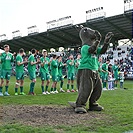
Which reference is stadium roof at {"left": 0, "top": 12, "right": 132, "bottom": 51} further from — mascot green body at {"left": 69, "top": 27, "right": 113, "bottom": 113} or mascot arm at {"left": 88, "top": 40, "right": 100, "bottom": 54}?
mascot arm at {"left": 88, "top": 40, "right": 100, "bottom": 54}

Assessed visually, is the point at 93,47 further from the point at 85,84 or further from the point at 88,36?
the point at 85,84

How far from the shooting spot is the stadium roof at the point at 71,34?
1272 inches

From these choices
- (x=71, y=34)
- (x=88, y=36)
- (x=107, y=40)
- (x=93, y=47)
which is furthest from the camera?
(x=71, y=34)

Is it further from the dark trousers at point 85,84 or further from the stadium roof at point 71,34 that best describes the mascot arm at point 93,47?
the stadium roof at point 71,34

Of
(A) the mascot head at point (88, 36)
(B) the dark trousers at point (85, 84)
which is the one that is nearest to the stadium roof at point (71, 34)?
(A) the mascot head at point (88, 36)

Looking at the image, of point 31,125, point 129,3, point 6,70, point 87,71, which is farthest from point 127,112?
point 129,3

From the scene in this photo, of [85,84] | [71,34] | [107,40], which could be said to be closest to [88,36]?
[107,40]

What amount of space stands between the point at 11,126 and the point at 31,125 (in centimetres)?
40

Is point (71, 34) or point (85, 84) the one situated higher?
point (71, 34)

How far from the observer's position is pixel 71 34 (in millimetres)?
40750

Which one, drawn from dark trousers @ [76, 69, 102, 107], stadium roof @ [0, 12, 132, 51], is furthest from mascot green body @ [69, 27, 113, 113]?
stadium roof @ [0, 12, 132, 51]

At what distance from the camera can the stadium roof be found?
3231cm

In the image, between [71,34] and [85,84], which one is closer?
[85,84]

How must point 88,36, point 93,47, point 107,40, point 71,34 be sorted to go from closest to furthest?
point 93,47 < point 107,40 < point 88,36 < point 71,34
